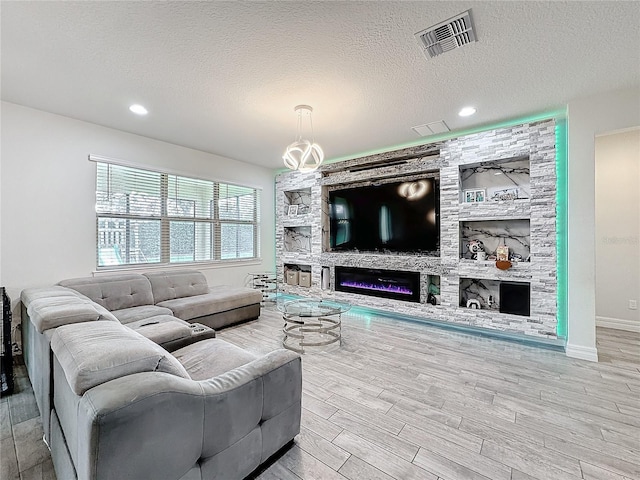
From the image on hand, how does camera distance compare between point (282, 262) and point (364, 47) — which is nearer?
point (364, 47)

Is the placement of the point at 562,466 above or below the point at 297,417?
below

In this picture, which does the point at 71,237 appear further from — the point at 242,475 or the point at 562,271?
the point at 562,271

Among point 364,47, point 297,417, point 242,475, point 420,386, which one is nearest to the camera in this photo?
point 242,475

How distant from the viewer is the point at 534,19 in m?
1.94

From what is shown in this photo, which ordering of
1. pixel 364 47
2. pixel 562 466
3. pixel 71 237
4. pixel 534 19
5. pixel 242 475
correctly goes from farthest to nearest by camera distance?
pixel 71 237 → pixel 364 47 → pixel 534 19 → pixel 562 466 → pixel 242 475

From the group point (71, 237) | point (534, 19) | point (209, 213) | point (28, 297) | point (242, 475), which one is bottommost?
point (242, 475)

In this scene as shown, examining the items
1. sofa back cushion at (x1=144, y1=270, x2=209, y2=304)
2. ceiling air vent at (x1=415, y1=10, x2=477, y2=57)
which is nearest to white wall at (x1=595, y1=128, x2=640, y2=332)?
ceiling air vent at (x1=415, y1=10, x2=477, y2=57)

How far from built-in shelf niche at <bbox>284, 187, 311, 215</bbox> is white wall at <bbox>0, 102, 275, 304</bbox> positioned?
2765 mm

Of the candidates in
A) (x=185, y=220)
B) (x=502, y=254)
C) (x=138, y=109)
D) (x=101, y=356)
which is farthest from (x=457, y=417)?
(x=185, y=220)

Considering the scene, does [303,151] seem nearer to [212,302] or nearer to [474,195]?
[212,302]

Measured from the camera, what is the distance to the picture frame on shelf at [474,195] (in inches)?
159

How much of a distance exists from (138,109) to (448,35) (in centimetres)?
330

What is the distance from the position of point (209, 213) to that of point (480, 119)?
4446 millimetres

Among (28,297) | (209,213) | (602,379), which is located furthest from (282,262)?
(602,379)
